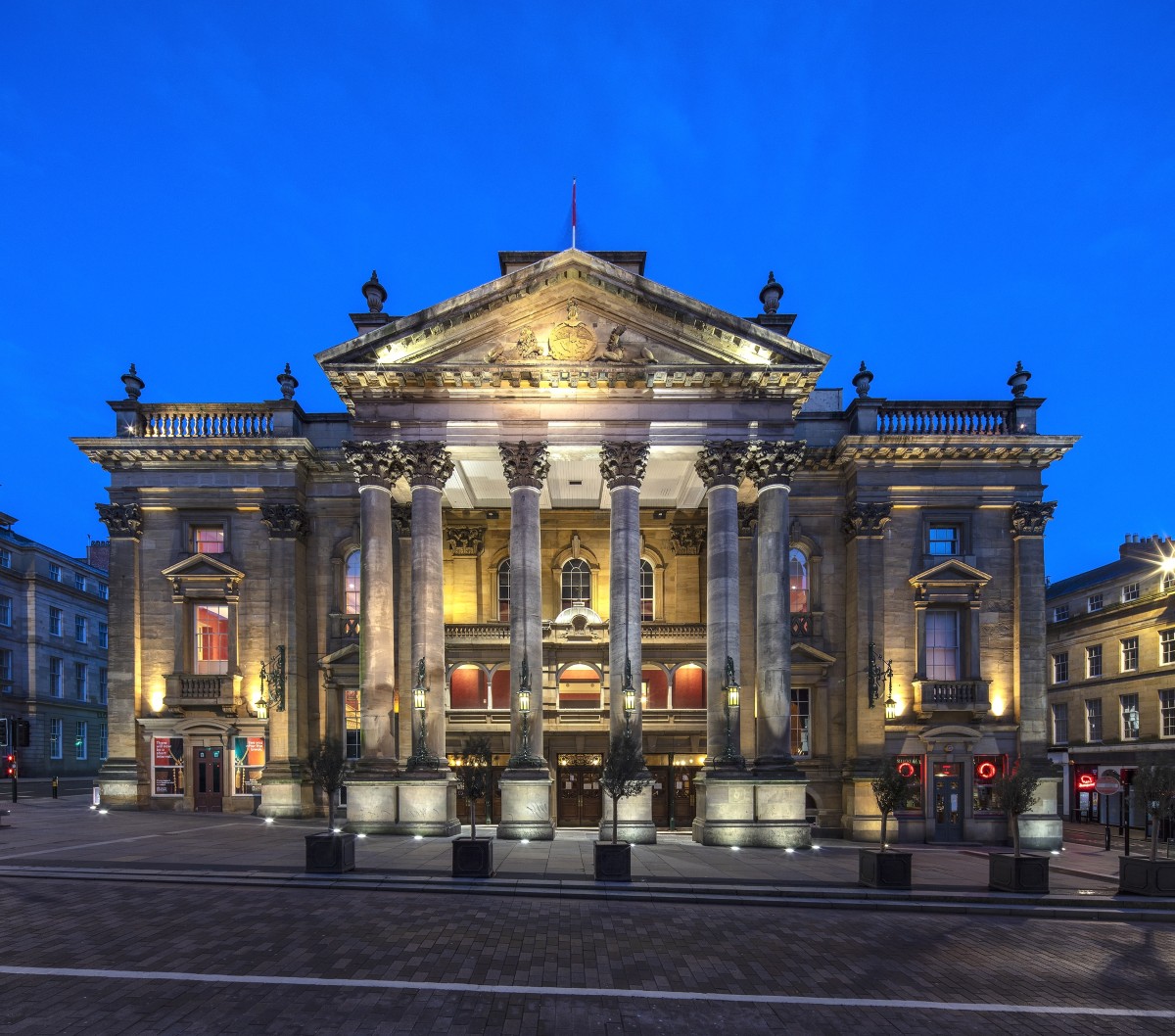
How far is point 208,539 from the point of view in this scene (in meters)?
35.2

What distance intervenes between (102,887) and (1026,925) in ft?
68.8

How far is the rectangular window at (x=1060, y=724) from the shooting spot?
4766 centimetres

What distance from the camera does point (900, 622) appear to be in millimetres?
33625

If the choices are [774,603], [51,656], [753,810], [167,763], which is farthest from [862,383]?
[51,656]

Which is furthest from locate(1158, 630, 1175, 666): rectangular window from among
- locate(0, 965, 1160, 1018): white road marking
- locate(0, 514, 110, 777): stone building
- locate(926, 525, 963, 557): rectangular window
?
locate(0, 514, 110, 777): stone building

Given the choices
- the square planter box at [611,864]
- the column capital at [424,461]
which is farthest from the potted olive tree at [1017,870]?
the column capital at [424,461]

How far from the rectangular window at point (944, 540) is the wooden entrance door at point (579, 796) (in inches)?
691

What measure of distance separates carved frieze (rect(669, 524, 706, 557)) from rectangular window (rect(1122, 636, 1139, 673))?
79.2 ft

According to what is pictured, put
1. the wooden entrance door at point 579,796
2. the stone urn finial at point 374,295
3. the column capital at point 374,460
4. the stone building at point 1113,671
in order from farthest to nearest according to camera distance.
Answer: the stone building at point 1113,671, the wooden entrance door at point 579,796, the stone urn finial at point 374,295, the column capital at point 374,460

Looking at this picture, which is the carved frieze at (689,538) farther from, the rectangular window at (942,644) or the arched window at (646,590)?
the rectangular window at (942,644)

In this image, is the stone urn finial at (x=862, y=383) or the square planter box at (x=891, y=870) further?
the stone urn finial at (x=862, y=383)

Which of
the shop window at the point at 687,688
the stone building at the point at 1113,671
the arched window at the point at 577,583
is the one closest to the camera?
the shop window at the point at 687,688

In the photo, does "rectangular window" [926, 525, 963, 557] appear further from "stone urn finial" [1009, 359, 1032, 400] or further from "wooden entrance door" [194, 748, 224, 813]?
"wooden entrance door" [194, 748, 224, 813]

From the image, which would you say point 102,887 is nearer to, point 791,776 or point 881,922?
point 881,922
